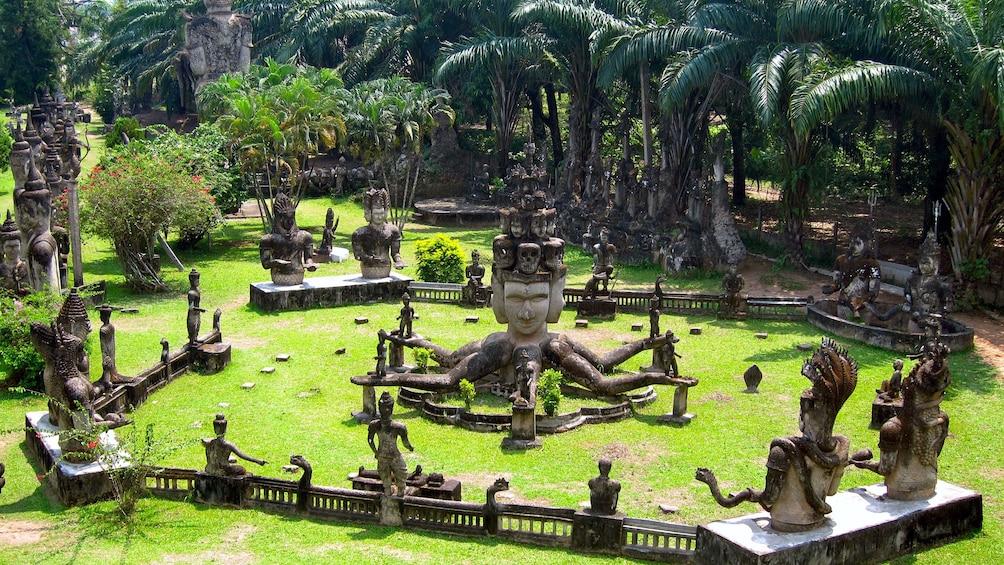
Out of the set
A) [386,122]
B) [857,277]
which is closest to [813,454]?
[857,277]

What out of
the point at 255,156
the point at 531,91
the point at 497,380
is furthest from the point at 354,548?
the point at 531,91

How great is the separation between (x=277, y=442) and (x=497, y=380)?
429cm

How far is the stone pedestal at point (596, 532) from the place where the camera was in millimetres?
13031

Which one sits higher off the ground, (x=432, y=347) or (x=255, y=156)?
(x=255, y=156)

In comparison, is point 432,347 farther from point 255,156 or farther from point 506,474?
point 255,156

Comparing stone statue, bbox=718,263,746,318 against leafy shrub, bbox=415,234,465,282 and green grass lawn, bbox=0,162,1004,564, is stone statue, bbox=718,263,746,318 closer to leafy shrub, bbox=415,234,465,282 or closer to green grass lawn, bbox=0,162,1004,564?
green grass lawn, bbox=0,162,1004,564

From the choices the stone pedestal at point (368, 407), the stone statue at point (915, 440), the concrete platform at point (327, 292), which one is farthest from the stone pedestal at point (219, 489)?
the concrete platform at point (327, 292)

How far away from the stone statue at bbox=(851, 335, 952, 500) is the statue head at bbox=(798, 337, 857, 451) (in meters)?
1.63

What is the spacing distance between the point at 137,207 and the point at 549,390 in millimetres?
15225

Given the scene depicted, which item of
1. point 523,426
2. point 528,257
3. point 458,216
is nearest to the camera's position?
point 523,426

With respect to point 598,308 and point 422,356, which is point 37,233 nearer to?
point 422,356

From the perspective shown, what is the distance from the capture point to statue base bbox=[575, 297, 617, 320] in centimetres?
2620

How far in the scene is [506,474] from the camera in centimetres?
1595

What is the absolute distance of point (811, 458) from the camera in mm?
12141
